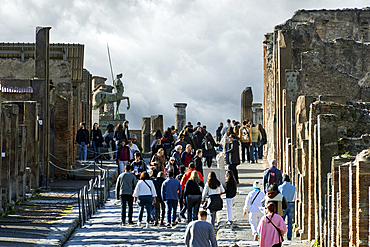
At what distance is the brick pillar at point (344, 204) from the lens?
30.0ft

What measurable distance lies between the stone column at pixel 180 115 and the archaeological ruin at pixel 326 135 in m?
13.7

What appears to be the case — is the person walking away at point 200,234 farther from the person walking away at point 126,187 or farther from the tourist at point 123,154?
the tourist at point 123,154

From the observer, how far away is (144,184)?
1347 cm

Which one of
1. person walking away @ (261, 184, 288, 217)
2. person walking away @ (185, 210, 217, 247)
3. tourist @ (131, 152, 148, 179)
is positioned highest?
tourist @ (131, 152, 148, 179)

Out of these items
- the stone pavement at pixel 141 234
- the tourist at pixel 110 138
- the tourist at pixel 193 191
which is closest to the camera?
the stone pavement at pixel 141 234

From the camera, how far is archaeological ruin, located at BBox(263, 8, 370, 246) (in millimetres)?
8844

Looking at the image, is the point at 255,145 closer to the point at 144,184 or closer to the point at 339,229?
the point at 144,184

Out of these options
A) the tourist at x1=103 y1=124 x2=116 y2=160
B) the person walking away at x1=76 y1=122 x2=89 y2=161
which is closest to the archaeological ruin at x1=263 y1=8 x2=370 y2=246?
the tourist at x1=103 y1=124 x2=116 y2=160

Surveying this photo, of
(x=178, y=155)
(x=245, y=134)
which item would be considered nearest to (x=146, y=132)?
(x=245, y=134)

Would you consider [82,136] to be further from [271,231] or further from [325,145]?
[271,231]

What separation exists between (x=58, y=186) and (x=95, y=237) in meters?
7.94

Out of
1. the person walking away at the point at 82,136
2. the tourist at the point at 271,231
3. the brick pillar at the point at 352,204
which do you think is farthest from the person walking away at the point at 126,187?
the person walking away at the point at 82,136

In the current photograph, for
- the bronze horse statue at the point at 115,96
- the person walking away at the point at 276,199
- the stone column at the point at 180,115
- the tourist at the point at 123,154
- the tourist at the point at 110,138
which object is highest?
the bronze horse statue at the point at 115,96

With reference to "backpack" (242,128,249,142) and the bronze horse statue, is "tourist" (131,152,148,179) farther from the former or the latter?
the bronze horse statue
